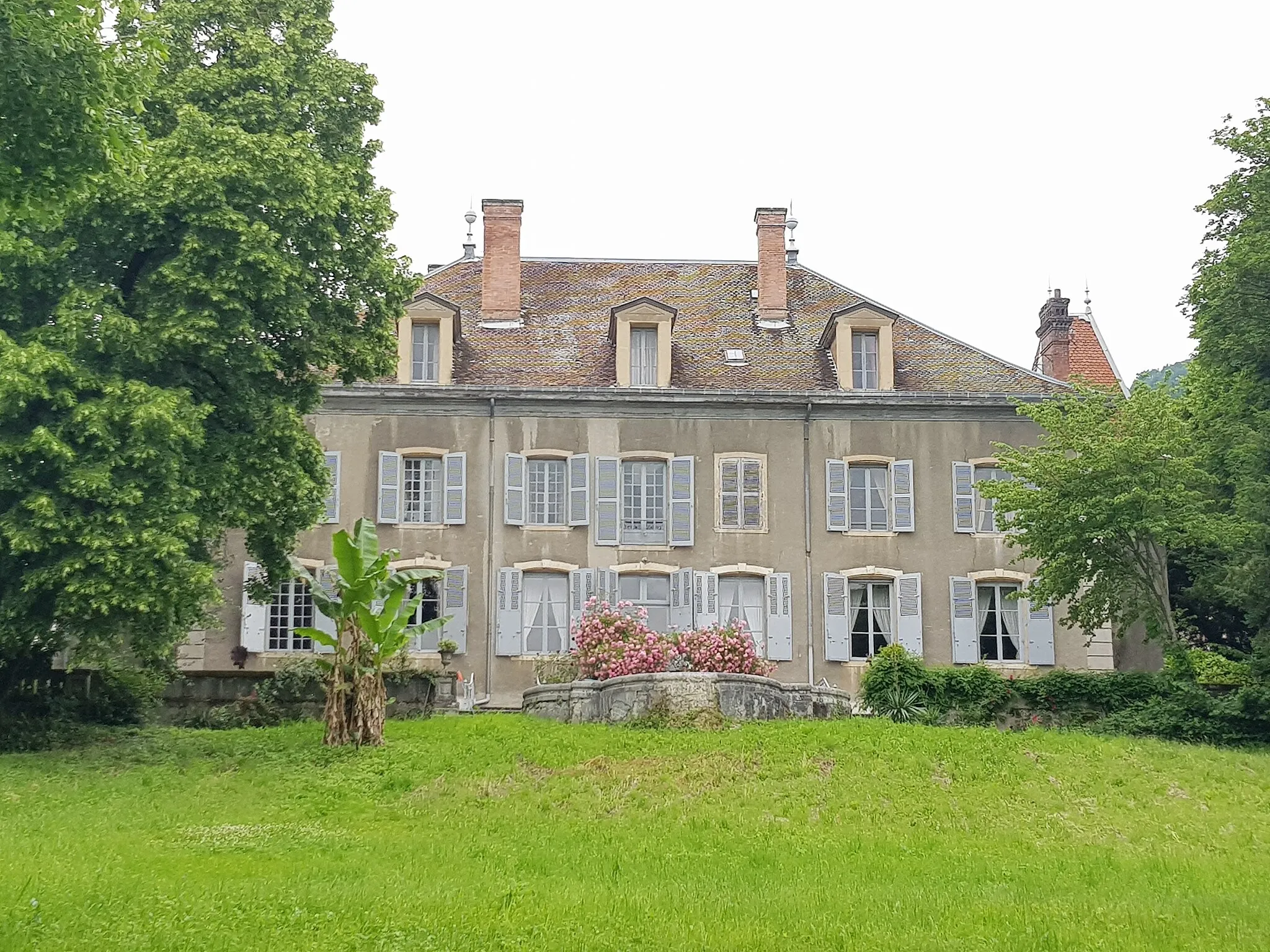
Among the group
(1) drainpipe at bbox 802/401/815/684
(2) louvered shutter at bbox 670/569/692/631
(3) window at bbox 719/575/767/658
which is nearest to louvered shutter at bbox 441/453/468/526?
(2) louvered shutter at bbox 670/569/692/631

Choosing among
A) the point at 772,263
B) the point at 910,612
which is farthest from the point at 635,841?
the point at 772,263

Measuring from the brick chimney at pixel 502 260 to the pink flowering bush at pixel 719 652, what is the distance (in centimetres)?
1061

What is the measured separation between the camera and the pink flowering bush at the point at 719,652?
22391 millimetres

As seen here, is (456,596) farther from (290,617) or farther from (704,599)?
(704,599)

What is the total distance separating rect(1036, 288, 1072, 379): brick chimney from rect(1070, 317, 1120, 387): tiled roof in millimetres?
810

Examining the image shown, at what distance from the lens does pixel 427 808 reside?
617 inches

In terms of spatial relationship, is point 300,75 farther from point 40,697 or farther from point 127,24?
point 40,697

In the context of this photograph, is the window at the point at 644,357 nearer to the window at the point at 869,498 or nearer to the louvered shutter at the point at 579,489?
the louvered shutter at the point at 579,489

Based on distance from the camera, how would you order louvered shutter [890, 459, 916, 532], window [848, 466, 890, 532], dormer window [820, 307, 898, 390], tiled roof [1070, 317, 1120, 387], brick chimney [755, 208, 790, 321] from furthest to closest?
tiled roof [1070, 317, 1120, 387] → brick chimney [755, 208, 790, 321] → dormer window [820, 307, 898, 390] → window [848, 466, 890, 532] → louvered shutter [890, 459, 916, 532]

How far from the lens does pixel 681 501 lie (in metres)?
28.7

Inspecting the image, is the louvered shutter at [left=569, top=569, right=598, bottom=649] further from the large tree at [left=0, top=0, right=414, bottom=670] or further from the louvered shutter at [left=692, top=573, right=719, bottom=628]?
the large tree at [left=0, top=0, right=414, bottom=670]

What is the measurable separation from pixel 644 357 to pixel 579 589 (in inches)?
194

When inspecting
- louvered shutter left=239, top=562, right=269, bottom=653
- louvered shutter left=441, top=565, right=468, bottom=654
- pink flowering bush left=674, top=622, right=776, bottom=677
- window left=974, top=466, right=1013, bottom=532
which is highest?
window left=974, top=466, right=1013, bottom=532

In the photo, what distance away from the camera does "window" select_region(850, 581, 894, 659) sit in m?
28.5
